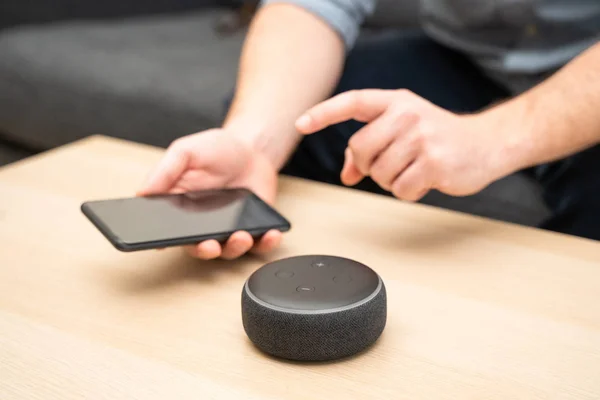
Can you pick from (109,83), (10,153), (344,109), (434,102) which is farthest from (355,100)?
(10,153)

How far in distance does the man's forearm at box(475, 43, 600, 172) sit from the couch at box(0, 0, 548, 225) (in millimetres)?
587

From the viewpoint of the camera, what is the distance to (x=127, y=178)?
86 centimetres

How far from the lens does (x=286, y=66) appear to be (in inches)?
35.7

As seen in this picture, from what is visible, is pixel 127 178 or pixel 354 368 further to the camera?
pixel 127 178

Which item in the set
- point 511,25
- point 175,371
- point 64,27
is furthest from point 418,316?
point 64,27

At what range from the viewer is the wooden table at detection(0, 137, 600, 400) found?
0.46 m

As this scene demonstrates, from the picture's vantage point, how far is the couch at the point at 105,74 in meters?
1.33

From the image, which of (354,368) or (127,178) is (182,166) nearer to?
(127,178)

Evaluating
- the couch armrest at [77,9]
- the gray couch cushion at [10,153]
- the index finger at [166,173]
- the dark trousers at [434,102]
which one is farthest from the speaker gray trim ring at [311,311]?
the couch armrest at [77,9]

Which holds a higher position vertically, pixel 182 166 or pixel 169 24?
pixel 182 166

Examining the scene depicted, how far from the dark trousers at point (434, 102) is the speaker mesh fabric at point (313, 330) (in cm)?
50

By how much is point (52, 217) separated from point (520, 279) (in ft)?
1.53

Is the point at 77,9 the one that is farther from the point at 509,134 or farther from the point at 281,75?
the point at 509,134

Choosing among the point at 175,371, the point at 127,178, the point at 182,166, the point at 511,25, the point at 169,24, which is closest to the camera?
the point at 175,371
